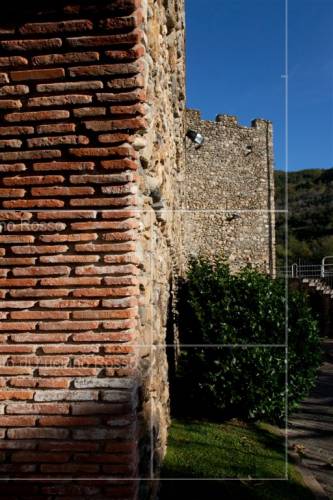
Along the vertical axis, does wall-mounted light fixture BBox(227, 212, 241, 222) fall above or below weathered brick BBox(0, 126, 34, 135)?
above

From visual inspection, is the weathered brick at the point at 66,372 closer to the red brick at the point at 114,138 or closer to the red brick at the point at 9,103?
the red brick at the point at 114,138

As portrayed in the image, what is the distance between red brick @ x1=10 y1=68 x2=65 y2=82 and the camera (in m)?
2.46

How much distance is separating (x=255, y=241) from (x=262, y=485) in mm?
15539

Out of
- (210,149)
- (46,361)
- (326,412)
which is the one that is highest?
(210,149)

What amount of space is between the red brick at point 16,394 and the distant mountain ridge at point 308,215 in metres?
18.5

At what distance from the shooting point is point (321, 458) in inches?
190

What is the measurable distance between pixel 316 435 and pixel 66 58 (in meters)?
4.94

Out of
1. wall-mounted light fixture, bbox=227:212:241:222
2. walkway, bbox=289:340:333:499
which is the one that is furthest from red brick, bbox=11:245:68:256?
wall-mounted light fixture, bbox=227:212:241:222

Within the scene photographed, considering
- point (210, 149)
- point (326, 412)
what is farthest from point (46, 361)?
point (210, 149)

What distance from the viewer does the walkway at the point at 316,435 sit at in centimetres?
Result: 453

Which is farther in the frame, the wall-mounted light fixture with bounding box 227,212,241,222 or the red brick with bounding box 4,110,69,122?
the wall-mounted light fixture with bounding box 227,212,241,222

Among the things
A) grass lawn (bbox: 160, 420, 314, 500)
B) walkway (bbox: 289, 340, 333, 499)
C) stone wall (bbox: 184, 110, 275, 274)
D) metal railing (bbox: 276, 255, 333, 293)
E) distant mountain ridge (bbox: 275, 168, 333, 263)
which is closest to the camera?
grass lawn (bbox: 160, 420, 314, 500)

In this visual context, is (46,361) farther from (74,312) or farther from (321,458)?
(321,458)

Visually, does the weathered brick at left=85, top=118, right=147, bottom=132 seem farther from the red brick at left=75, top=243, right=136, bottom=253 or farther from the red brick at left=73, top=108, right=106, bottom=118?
the red brick at left=75, top=243, right=136, bottom=253
